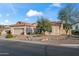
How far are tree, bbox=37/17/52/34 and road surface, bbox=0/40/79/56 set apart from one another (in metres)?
0.26

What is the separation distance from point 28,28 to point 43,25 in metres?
0.27

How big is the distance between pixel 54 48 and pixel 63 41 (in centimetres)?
21

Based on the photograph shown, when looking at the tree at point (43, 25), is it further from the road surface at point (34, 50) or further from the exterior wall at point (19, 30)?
the road surface at point (34, 50)

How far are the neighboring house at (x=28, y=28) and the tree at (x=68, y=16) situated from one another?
0.09 m

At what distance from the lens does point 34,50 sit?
8.58 metres

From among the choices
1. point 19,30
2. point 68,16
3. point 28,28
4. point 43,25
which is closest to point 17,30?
point 19,30

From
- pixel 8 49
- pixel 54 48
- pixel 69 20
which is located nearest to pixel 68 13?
pixel 69 20

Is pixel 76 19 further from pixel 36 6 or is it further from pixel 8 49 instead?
pixel 8 49

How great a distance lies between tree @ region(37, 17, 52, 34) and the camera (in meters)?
8.57

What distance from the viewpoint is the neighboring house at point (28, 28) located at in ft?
28.3

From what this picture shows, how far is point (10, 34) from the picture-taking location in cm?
865

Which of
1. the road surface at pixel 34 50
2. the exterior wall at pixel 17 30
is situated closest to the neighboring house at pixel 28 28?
the exterior wall at pixel 17 30

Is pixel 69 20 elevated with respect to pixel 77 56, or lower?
elevated

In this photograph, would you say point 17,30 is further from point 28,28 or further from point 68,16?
point 68,16
